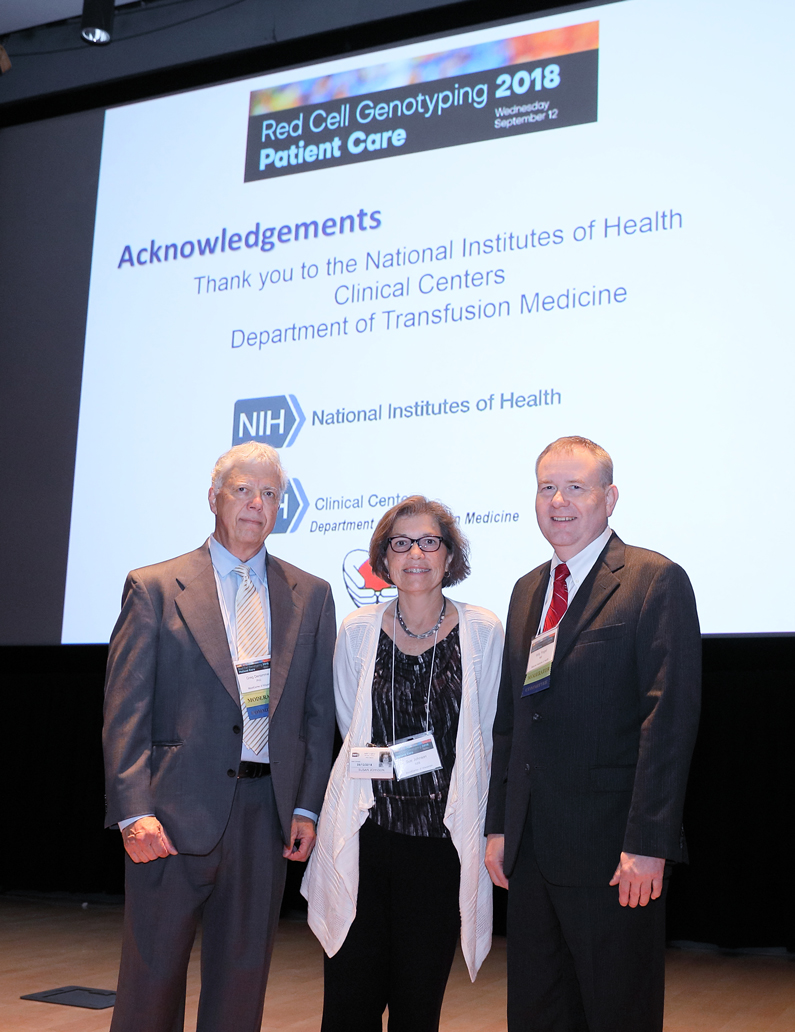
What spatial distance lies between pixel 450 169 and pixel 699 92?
962mm

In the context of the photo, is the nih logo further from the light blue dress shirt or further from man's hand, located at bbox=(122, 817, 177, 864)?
man's hand, located at bbox=(122, 817, 177, 864)

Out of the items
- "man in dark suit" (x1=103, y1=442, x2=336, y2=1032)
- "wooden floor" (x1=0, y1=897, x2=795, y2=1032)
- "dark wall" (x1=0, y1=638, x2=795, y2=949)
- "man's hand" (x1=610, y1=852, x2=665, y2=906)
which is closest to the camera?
"man's hand" (x1=610, y1=852, x2=665, y2=906)

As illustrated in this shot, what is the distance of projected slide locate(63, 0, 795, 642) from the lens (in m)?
3.50

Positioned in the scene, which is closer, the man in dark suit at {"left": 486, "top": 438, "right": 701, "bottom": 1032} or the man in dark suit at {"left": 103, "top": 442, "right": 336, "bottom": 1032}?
the man in dark suit at {"left": 486, "top": 438, "right": 701, "bottom": 1032}

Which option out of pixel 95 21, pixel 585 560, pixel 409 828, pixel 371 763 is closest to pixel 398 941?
pixel 409 828

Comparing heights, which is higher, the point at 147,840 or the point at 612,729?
the point at 612,729

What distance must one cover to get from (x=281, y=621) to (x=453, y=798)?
52 centimetres

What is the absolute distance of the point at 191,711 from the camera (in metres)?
2.08

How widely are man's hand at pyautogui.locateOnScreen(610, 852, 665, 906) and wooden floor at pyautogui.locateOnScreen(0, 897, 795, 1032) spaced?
4.87ft

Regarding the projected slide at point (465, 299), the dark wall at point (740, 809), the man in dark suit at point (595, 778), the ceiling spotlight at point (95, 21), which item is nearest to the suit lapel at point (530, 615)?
the man in dark suit at point (595, 778)

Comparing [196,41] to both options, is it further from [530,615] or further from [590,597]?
[590,597]

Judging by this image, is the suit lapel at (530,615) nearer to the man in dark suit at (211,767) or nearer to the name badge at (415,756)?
the name badge at (415,756)

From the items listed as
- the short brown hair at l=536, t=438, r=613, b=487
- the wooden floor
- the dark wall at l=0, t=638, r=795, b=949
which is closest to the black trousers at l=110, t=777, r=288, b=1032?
the short brown hair at l=536, t=438, r=613, b=487

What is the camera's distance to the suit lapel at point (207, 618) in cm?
210
